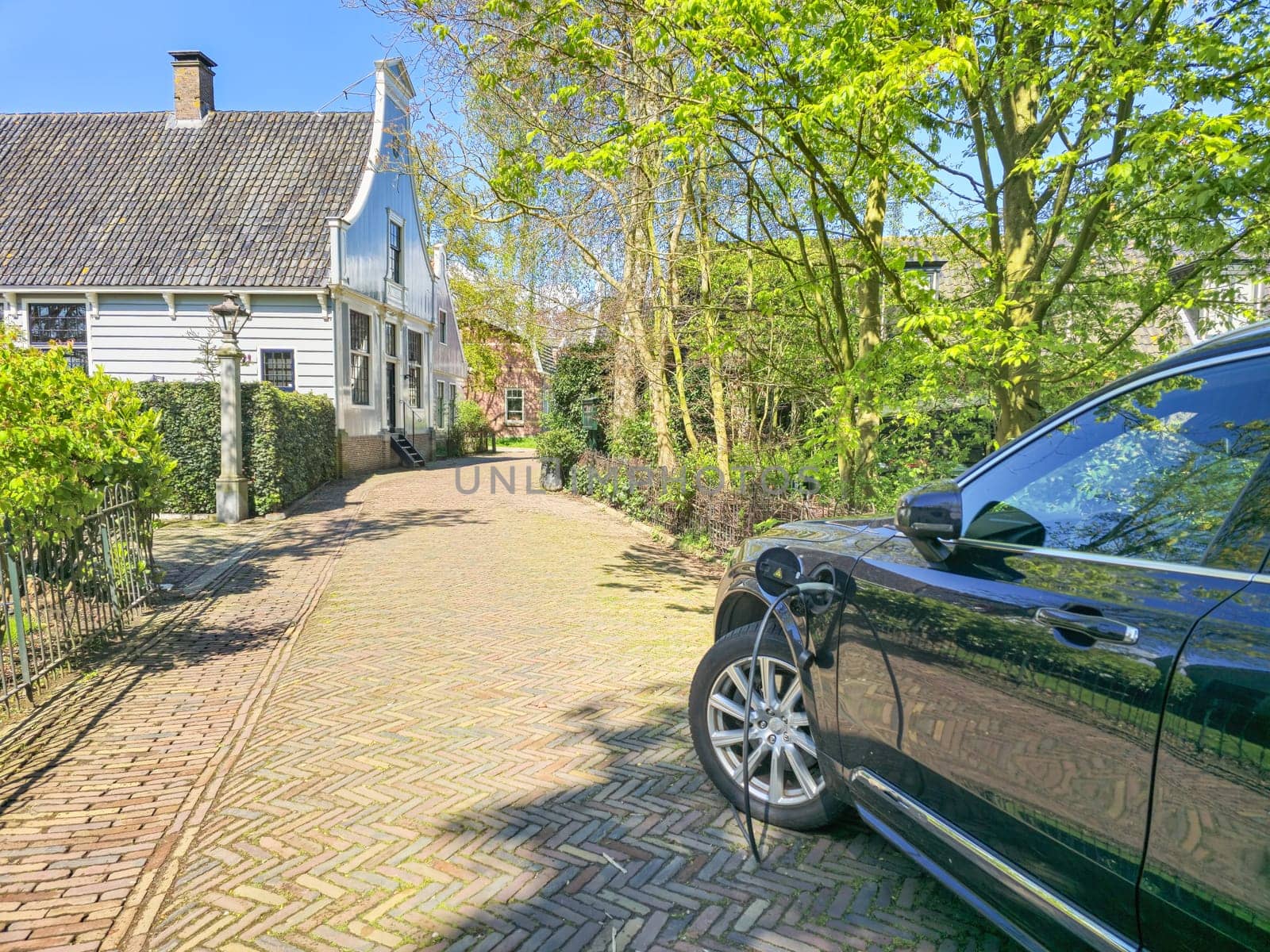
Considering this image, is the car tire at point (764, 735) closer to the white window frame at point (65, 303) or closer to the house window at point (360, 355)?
the house window at point (360, 355)

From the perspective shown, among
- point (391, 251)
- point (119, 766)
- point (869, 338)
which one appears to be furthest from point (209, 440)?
point (391, 251)

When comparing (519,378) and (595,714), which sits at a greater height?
(519,378)

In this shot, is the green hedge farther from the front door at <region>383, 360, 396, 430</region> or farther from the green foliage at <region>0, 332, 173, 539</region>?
the front door at <region>383, 360, 396, 430</region>

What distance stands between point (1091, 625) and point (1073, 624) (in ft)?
0.17

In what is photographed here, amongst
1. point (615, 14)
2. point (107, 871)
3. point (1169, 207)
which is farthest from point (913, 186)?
point (107, 871)

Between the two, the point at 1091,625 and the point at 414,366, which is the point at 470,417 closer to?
the point at 414,366

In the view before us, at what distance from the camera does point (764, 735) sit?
335 centimetres

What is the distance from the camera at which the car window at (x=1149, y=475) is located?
1.84 m

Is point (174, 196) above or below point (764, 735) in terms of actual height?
above

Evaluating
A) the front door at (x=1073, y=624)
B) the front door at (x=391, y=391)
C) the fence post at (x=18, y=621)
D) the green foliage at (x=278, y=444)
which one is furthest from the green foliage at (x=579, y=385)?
the front door at (x=1073, y=624)

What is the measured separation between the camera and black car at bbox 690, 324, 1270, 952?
5.19ft

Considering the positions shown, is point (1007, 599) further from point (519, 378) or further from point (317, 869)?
A: point (519, 378)

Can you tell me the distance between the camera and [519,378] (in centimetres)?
4691

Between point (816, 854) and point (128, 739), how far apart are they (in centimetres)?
368
